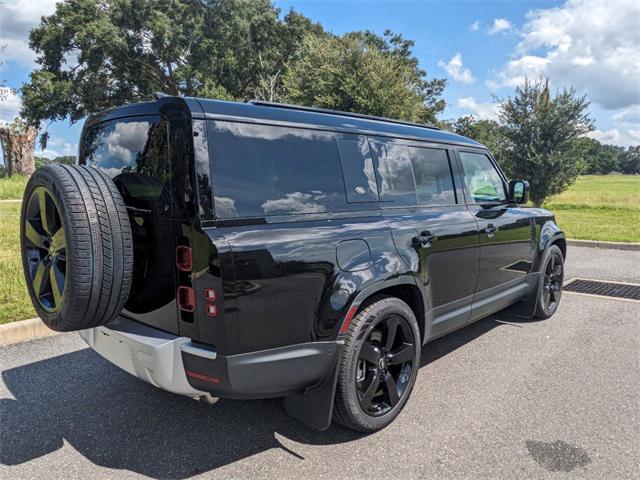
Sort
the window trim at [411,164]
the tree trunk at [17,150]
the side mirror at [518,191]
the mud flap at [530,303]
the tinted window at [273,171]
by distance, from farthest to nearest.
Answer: the tree trunk at [17,150] < the mud flap at [530,303] < the side mirror at [518,191] < the window trim at [411,164] < the tinted window at [273,171]

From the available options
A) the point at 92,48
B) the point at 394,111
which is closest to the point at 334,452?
the point at 394,111

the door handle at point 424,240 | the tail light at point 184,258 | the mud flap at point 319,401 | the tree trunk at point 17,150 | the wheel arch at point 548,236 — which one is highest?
the tree trunk at point 17,150

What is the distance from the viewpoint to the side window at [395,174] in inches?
123

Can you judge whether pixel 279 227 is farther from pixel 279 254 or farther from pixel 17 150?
pixel 17 150

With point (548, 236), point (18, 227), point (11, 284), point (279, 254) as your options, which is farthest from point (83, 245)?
point (18, 227)

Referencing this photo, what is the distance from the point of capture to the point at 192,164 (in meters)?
2.22

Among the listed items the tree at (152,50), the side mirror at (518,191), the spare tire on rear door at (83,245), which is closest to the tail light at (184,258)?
the spare tire on rear door at (83,245)

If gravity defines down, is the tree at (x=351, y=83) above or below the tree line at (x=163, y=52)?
below

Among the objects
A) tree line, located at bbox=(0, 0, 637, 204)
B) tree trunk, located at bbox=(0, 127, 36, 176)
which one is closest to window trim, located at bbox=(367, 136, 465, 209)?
tree line, located at bbox=(0, 0, 637, 204)

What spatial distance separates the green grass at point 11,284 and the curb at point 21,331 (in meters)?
0.16

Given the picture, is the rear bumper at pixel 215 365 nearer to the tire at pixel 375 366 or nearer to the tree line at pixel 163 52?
the tire at pixel 375 366

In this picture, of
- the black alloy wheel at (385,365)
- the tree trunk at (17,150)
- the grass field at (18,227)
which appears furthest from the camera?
the tree trunk at (17,150)

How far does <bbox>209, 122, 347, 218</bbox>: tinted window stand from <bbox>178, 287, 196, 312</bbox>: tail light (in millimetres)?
426

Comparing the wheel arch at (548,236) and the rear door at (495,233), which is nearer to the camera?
the rear door at (495,233)
